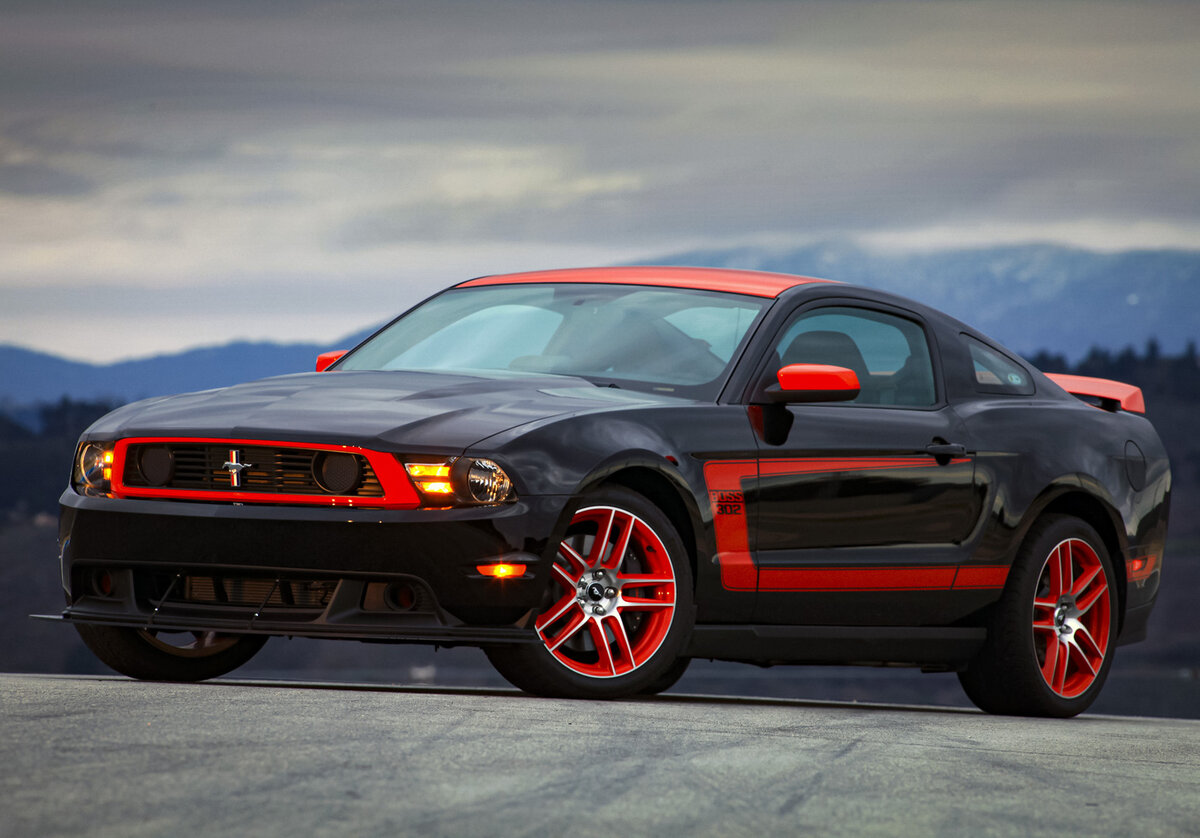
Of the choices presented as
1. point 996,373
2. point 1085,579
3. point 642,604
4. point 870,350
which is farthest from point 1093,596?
point 642,604

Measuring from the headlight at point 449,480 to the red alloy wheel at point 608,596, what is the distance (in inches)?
15.3

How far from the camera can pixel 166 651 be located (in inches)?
271

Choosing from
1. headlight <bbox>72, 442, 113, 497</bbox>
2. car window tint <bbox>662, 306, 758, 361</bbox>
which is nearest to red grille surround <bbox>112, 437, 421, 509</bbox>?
headlight <bbox>72, 442, 113, 497</bbox>

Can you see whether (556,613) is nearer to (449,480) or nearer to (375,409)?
(449,480)

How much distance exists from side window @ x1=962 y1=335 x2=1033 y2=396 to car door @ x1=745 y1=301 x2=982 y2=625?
12.6 inches

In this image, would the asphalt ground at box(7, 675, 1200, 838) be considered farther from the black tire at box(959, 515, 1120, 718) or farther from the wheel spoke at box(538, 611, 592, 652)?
the black tire at box(959, 515, 1120, 718)

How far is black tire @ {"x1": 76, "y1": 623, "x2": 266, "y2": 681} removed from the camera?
6.67 metres

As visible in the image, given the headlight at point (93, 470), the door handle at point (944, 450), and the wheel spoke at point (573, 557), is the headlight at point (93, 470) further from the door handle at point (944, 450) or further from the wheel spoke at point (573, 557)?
the door handle at point (944, 450)

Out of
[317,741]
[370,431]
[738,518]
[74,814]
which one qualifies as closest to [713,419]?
[738,518]

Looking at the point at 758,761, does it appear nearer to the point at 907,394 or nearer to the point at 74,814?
the point at 74,814

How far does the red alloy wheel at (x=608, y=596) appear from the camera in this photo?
6062 millimetres

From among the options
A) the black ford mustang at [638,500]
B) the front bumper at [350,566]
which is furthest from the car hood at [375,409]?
the front bumper at [350,566]

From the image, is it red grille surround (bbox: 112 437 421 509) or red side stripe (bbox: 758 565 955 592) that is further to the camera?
red side stripe (bbox: 758 565 955 592)

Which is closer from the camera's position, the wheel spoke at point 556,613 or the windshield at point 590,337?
the wheel spoke at point 556,613
